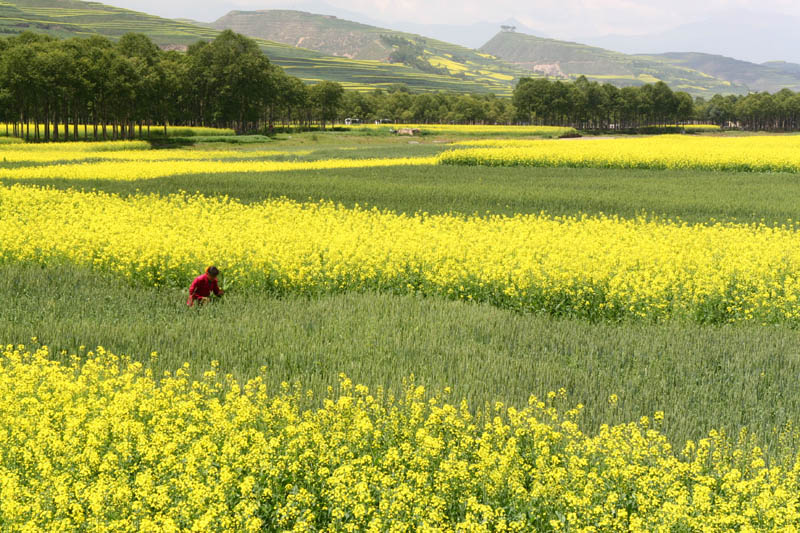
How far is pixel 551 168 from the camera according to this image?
4412cm

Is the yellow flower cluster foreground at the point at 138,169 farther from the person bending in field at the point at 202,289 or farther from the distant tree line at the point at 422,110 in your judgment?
the distant tree line at the point at 422,110

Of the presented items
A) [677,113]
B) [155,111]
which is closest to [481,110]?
[677,113]

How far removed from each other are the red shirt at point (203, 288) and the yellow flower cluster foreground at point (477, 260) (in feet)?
5.05

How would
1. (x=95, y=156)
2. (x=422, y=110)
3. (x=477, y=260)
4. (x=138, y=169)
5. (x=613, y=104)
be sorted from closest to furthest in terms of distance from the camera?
(x=477, y=260) → (x=138, y=169) → (x=95, y=156) → (x=613, y=104) → (x=422, y=110)

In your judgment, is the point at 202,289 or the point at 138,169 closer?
the point at 202,289

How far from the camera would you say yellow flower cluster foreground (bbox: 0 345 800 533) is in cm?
533

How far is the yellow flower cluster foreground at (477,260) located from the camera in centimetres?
1352

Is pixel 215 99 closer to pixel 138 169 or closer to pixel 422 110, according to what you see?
pixel 138 169

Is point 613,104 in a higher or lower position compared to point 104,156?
higher

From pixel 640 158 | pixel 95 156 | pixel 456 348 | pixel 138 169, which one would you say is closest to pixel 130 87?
pixel 95 156

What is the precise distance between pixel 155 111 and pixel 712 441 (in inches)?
3623

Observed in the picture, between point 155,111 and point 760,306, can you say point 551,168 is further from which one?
point 155,111

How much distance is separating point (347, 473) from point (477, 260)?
1047cm

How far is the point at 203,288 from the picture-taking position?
13.0 m
